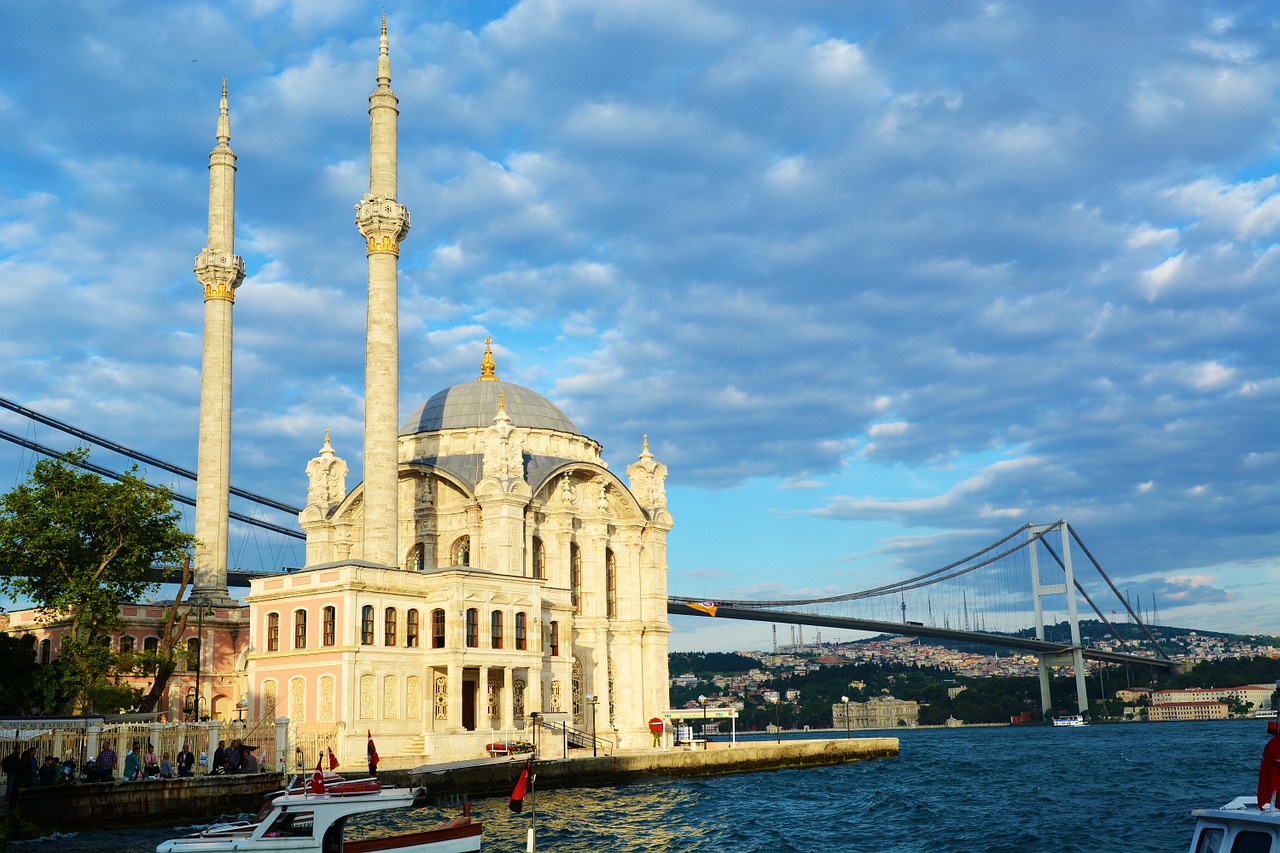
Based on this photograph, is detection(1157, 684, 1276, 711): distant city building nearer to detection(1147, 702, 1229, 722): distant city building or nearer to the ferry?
detection(1147, 702, 1229, 722): distant city building

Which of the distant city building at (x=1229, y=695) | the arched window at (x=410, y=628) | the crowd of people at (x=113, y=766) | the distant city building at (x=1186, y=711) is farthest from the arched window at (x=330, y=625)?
the distant city building at (x=1229, y=695)

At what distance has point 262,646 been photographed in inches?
1641

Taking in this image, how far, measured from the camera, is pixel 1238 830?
13000 mm

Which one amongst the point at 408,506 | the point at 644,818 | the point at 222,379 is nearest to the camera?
the point at 644,818

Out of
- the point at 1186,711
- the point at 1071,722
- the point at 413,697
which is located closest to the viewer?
the point at 413,697

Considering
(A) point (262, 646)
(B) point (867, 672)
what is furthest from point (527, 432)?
(B) point (867, 672)

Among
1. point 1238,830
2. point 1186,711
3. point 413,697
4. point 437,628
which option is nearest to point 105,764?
point 413,697

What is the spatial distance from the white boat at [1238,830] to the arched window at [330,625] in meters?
30.5

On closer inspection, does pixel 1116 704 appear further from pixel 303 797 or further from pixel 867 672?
pixel 303 797

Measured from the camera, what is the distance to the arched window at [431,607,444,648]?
41.5m

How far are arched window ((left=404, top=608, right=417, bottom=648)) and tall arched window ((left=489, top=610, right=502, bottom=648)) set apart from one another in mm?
2726

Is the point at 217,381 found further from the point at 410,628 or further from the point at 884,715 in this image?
the point at 884,715

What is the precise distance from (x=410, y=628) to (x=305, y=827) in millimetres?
22085

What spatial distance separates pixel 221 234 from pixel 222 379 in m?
6.24
